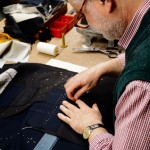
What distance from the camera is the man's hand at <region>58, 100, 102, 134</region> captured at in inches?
33.8

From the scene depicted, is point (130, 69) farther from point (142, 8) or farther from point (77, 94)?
point (77, 94)

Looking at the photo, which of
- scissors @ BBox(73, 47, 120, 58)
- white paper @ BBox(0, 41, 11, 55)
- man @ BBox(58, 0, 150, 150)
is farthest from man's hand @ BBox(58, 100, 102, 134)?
white paper @ BBox(0, 41, 11, 55)

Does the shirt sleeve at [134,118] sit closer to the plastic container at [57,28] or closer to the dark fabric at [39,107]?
the dark fabric at [39,107]

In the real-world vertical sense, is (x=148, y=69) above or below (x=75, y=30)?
above

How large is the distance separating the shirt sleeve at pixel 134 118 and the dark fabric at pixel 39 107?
0.22 meters

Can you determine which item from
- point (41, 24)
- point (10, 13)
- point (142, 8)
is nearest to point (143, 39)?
point (142, 8)

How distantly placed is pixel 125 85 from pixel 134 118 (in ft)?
0.25

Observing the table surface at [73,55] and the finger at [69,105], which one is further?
the table surface at [73,55]

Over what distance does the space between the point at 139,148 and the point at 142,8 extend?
34 centimetres

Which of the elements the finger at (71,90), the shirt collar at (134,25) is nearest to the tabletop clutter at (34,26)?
the finger at (71,90)

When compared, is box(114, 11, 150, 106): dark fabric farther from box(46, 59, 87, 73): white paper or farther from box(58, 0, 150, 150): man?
box(46, 59, 87, 73): white paper

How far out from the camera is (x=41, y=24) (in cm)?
135

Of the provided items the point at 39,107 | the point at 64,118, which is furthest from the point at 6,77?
the point at 64,118

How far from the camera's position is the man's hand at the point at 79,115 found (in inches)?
33.8
